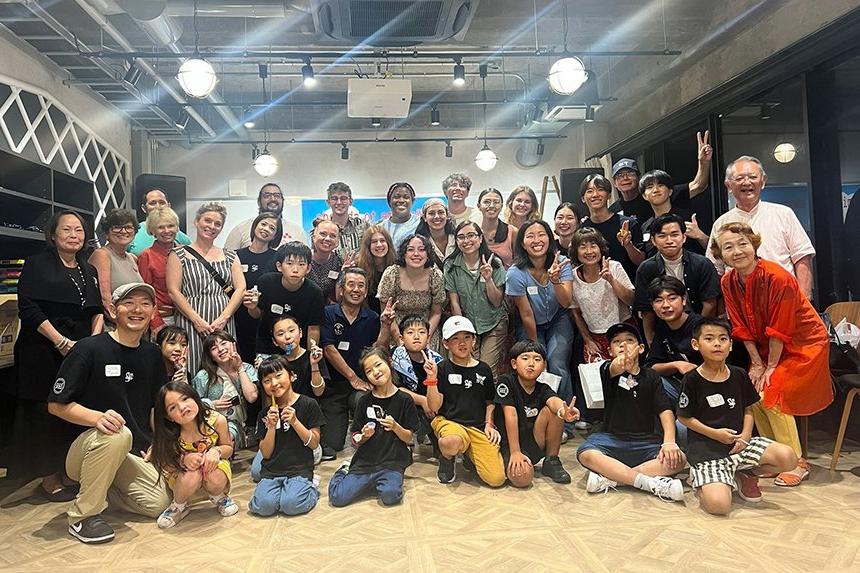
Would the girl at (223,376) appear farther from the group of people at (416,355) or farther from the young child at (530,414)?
the young child at (530,414)

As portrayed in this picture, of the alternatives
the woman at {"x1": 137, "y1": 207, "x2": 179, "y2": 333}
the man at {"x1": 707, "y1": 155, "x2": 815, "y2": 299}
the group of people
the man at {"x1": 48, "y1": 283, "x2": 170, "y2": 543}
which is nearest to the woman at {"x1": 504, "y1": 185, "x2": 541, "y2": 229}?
the group of people

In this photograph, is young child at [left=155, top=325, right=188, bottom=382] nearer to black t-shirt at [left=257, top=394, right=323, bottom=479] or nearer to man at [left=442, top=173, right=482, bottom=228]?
black t-shirt at [left=257, top=394, right=323, bottom=479]

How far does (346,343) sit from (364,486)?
1.07 metres

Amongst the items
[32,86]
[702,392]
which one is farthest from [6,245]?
[702,392]

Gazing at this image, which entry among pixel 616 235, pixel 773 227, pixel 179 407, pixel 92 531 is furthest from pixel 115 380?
pixel 773 227

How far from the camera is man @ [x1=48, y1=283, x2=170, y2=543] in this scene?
2322 mm

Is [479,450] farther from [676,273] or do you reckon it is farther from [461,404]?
[676,273]

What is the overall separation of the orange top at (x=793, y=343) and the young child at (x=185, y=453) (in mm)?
2677

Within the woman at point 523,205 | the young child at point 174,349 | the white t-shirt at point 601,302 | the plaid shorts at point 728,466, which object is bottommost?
the plaid shorts at point 728,466

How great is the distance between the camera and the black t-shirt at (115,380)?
2412 millimetres

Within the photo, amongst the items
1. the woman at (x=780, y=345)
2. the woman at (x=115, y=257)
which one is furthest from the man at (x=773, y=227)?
the woman at (x=115, y=257)

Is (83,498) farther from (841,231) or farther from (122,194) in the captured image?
(122,194)

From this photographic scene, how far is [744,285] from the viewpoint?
9.71 ft

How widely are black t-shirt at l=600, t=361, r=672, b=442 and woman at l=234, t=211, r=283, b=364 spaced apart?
221 cm
